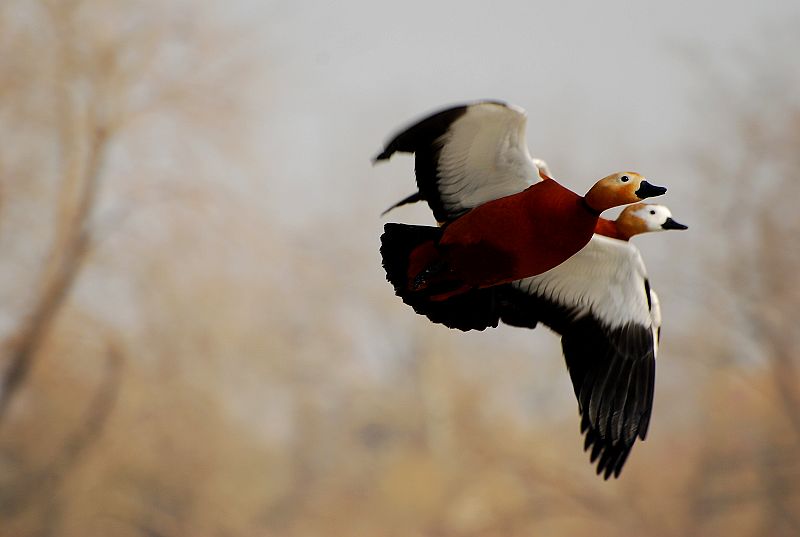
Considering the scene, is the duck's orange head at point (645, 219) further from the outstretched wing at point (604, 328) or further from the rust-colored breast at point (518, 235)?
the rust-colored breast at point (518, 235)

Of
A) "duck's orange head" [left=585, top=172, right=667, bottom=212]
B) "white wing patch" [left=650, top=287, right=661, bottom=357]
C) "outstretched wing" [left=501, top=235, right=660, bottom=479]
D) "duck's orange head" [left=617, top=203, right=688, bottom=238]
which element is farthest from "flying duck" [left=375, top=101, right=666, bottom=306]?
"white wing patch" [left=650, top=287, right=661, bottom=357]

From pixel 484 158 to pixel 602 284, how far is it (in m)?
→ 0.59

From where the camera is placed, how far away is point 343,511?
11.7 meters

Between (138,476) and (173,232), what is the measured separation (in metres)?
2.42

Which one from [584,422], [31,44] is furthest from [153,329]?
[584,422]

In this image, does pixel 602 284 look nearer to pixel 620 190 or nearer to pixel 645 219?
pixel 645 219

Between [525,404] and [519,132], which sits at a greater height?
[525,404]

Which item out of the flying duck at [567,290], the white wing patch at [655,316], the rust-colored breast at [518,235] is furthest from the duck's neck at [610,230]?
the rust-colored breast at [518,235]

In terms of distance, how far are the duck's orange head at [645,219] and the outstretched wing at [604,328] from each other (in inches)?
5.3

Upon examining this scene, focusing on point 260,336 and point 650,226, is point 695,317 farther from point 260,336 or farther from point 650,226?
point 650,226

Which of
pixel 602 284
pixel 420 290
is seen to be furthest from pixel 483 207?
pixel 602 284

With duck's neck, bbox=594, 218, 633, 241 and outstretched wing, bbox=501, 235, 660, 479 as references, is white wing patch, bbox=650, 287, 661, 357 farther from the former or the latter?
duck's neck, bbox=594, 218, 633, 241

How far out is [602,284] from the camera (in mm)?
2973

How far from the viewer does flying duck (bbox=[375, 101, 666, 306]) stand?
237 centimetres
